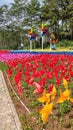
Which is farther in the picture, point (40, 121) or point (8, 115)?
point (8, 115)

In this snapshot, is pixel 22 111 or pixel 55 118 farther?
pixel 22 111

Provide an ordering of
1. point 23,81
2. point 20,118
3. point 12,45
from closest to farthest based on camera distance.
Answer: point 20,118, point 23,81, point 12,45

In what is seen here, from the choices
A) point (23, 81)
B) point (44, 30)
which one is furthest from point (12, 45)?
point (23, 81)

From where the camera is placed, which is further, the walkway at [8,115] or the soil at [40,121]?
the walkway at [8,115]

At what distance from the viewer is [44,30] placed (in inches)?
1399

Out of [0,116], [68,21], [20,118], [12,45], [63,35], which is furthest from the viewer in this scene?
[12,45]

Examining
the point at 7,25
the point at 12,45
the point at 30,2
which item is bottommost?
the point at 12,45

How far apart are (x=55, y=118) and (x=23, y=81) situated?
4.01 m

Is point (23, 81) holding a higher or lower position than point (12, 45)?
higher

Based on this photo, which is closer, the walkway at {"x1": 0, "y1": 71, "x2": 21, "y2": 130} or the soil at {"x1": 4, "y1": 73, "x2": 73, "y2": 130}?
the soil at {"x1": 4, "y1": 73, "x2": 73, "y2": 130}

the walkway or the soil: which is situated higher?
the soil

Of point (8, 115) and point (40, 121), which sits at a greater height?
point (40, 121)

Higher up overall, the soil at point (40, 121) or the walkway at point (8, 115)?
the soil at point (40, 121)

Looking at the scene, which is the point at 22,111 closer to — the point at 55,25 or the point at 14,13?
the point at 55,25
